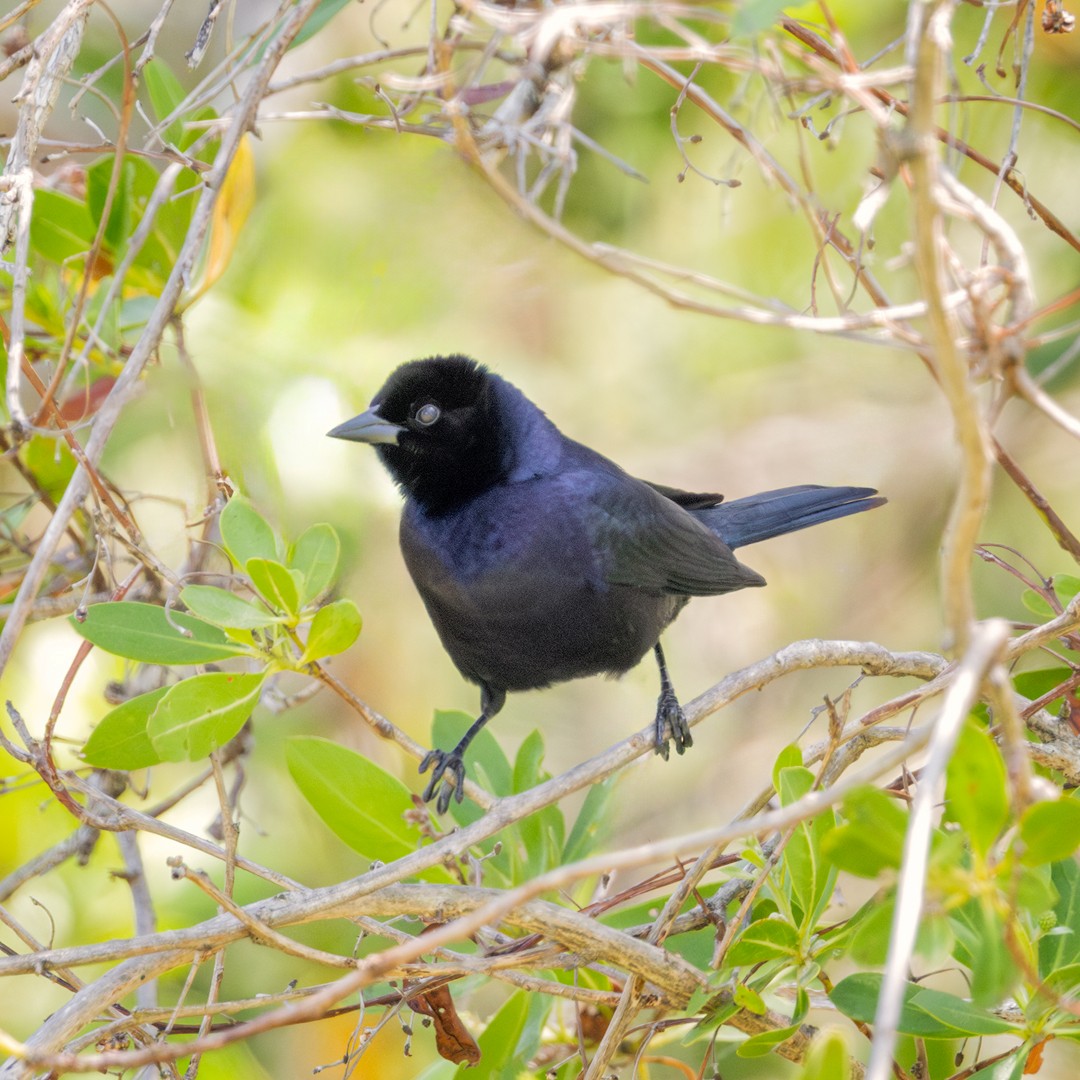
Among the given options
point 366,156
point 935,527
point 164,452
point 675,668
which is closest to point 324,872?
point 164,452

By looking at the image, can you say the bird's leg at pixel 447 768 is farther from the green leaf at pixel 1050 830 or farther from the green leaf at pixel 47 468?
the green leaf at pixel 1050 830

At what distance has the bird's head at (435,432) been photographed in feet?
10.1

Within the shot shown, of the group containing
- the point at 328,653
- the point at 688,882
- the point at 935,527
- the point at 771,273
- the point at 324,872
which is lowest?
the point at 324,872

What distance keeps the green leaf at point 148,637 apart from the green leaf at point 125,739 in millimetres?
81

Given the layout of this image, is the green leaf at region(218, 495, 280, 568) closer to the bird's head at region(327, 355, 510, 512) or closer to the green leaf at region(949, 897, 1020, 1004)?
the bird's head at region(327, 355, 510, 512)

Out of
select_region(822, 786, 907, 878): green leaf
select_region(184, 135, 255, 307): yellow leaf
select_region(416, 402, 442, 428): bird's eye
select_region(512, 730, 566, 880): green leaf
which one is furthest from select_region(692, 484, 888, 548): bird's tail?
select_region(822, 786, 907, 878): green leaf

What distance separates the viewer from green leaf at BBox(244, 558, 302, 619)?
1.92 metres

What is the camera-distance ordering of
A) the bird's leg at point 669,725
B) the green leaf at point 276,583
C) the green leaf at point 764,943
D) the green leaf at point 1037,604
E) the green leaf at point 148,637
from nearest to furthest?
the green leaf at point 764,943
the green leaf at point 276,583
the green leaf at point 148,637
the green leaf at point 1037,604
the bird's leg at point 669,725

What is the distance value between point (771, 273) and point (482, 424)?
1811 millimetres

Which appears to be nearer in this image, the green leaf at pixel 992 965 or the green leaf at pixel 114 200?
the green leaf at pixel 992 965

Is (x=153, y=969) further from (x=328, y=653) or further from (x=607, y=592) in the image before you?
(x=607, y=592)

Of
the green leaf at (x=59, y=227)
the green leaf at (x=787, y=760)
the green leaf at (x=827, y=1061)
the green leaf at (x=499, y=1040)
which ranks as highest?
the green leaf at (x=59, y=227)

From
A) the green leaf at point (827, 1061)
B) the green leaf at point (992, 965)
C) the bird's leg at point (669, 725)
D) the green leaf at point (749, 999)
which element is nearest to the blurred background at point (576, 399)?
the bird's leg at point (669, 725)

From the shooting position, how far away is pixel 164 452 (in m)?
3.41
